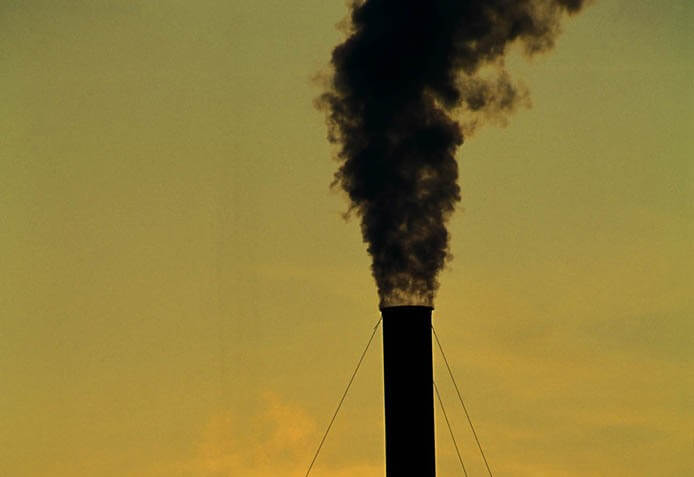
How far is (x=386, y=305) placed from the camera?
22.1 meters

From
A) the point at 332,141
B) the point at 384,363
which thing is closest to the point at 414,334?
the point at 384,363

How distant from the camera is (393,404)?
20609 millimetres

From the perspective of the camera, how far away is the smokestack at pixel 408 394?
20.5 metres

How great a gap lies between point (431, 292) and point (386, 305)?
2.51ft

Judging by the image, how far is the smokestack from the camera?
20.5 meters

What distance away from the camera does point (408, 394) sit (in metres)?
20.5

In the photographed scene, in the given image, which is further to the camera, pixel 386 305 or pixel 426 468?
pixel 386 305

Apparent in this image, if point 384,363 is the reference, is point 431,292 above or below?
above

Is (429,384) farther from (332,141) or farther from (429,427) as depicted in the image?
(332,141)

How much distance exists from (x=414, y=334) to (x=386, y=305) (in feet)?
5.20

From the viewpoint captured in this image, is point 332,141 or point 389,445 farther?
point 332,141

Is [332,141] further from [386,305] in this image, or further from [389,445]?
[389,445]

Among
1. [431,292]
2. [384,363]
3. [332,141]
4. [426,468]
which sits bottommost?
[426,468]

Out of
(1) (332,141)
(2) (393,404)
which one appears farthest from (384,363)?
(1) (332,141)
